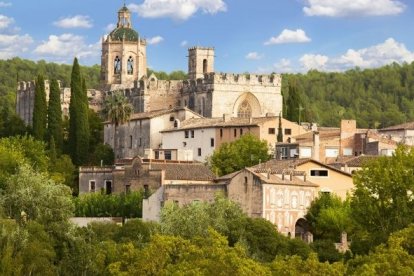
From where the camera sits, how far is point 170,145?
10475 cm

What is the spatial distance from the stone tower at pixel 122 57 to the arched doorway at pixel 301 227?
45225 millimetres

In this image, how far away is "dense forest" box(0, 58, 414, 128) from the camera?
531 ft

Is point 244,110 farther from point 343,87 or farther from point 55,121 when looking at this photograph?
point 343,87

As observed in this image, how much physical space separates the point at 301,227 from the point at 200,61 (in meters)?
39.6

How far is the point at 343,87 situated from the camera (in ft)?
596

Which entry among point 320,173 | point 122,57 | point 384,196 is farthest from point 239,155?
point 122,57

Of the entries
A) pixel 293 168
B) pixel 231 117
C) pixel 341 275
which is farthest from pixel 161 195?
pixel 341 275

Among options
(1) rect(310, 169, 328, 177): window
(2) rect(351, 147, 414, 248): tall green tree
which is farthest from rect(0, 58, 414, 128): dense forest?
(2) rect(351, 147, 414, 248): tall green tree

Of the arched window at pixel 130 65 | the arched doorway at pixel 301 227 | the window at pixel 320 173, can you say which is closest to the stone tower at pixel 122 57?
the arched window at pixel 130 65

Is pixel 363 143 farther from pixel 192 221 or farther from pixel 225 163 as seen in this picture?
pixel 192 221

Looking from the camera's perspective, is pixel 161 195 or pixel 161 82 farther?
pixel 161 82

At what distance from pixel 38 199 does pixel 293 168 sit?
16.0m

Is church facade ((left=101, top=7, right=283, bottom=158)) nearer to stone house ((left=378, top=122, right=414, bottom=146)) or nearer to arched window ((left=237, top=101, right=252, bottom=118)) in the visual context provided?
arched window ((left=237, top=101, right=252, bottom=118))

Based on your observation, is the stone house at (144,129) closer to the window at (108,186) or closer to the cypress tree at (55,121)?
the cypress tree at (55,121)
